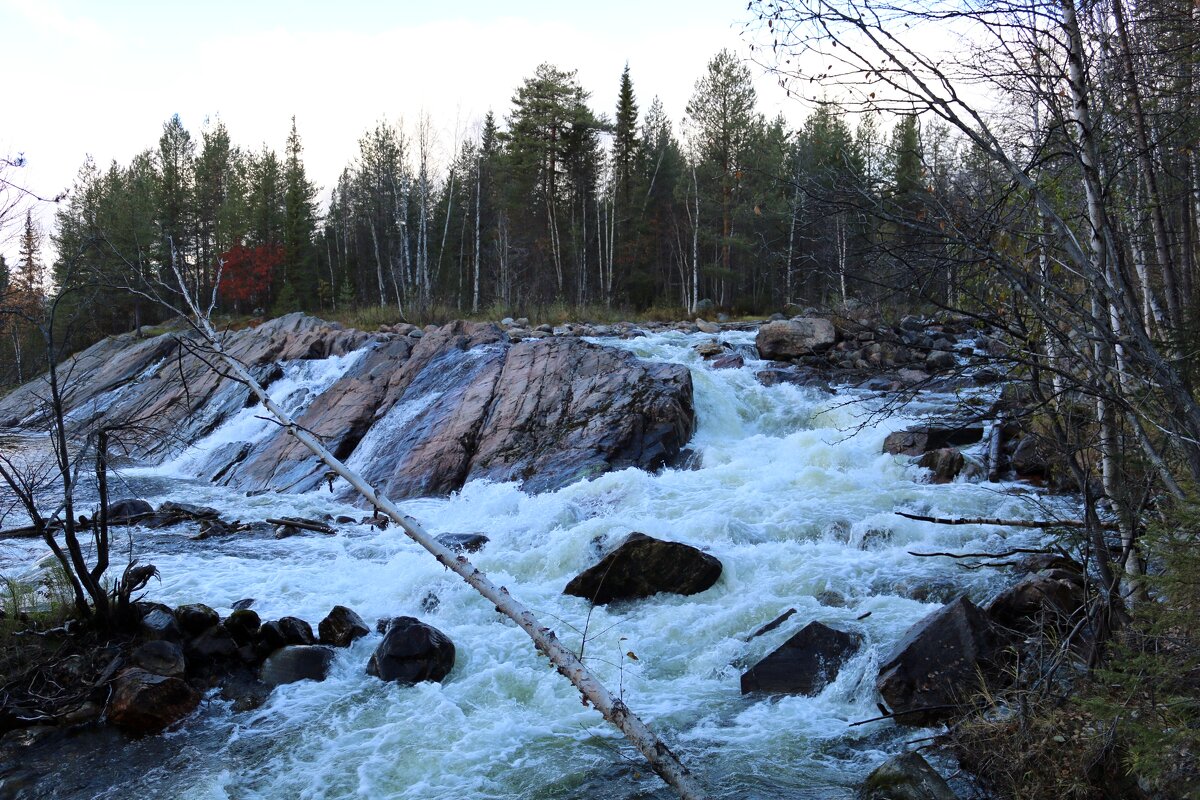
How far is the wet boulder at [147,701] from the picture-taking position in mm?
5652

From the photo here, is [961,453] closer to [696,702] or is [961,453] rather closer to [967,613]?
[967,613]

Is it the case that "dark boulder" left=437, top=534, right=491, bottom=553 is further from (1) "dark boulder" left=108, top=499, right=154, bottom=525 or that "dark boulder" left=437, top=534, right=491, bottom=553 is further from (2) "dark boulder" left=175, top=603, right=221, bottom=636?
(1) "dark boulder" left=108, top=499, right=154, bottom=525

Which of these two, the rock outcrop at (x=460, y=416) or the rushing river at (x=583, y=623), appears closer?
the rushing river at (x=583, y=623)

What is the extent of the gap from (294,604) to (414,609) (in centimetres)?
123

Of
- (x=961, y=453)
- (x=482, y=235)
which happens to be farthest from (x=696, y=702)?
(x=482, y=235)

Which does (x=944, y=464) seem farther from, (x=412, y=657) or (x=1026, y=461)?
(x=412, y=657)

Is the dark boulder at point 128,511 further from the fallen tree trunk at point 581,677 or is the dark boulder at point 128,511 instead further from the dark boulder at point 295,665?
the fallen tree trunk at point 581,677

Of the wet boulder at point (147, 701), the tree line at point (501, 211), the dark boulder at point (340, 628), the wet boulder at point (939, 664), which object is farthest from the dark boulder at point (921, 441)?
the tree line at point (501, 211)

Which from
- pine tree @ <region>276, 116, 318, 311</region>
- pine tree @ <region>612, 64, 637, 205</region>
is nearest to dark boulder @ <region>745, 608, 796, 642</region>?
pine tree @ <region>612, 64, 637, 205</region>

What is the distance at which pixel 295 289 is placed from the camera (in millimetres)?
43625

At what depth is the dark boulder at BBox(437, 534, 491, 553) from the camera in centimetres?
941

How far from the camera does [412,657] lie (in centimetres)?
658

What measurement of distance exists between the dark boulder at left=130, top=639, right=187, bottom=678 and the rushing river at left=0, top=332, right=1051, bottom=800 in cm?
39

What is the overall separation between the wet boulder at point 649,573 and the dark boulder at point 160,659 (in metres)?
3.61
